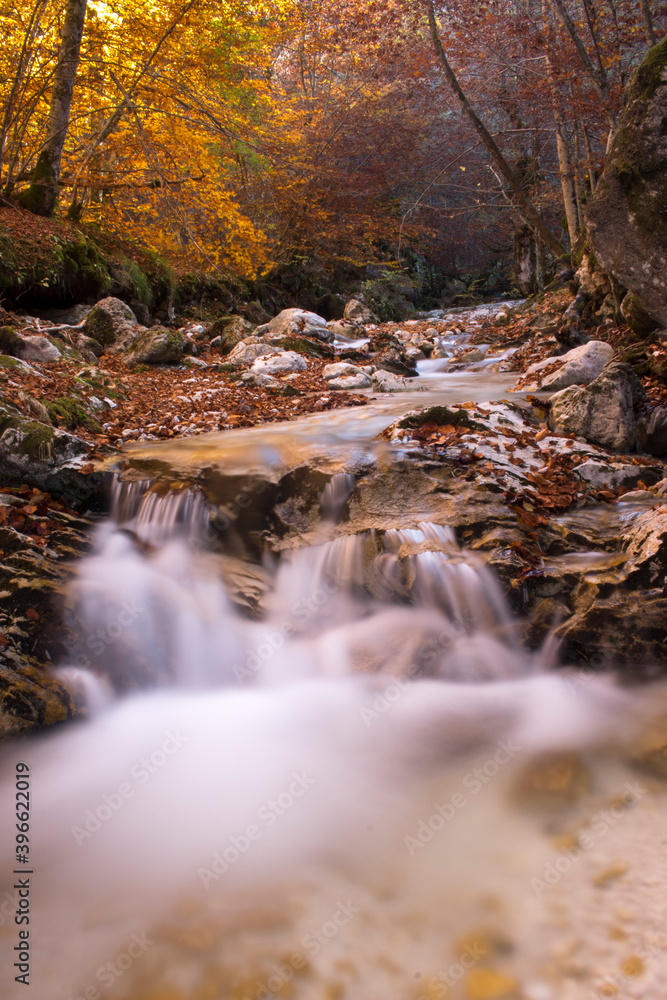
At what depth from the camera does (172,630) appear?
346 centimetres

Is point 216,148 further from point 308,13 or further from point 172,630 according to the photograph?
point 172,630

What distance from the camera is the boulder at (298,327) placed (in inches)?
458

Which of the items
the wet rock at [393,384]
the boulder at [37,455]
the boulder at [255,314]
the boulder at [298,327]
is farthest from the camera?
the boulder at [255,314]

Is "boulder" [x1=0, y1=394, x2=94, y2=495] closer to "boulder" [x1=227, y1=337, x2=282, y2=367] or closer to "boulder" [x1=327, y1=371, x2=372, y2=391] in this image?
"boulder" [x1=327, y1=371, x2=372, y2=391]

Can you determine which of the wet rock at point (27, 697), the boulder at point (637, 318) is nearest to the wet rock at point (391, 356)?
the boulder at point (637, 318)

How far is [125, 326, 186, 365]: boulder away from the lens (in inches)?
347

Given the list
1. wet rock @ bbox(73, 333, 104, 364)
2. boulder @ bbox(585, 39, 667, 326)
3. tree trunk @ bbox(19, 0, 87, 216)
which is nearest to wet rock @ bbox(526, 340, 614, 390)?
boulder @ bbox(585, 39, 667, 326)

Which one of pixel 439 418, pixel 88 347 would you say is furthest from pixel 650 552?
pixel 88 347

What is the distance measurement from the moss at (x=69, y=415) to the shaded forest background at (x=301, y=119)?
7.38 feet

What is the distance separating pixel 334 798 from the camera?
237cm

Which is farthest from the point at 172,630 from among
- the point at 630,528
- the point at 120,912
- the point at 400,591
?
the point at 630,528

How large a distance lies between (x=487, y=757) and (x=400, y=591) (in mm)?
1207

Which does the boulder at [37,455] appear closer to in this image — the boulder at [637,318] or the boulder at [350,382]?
the boulder at [350,382]

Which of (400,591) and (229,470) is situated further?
(229,470)
